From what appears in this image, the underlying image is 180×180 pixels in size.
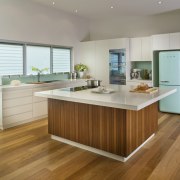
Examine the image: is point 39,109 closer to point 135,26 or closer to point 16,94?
point 16,94

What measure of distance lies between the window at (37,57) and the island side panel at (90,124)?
2145mm

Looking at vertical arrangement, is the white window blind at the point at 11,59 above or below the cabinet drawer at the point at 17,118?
above

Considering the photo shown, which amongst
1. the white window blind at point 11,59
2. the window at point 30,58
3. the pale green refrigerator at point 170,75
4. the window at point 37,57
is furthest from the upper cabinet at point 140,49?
the white window blind at point 11,59

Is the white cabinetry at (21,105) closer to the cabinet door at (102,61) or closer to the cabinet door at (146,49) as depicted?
the cabinet door at (102,61)

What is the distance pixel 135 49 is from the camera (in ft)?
19.0

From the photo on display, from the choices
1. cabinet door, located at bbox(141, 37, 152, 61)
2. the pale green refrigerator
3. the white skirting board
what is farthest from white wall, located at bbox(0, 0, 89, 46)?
the pale green refrigerator

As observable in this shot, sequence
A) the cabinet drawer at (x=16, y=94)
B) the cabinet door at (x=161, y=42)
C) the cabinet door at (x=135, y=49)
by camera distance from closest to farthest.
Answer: the cabinet drawer at (x=16, y=94)
the cabinet door at (x=161, y=42)
the cabinet door at (x=135, y=49)

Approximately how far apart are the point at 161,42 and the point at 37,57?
11.0 feet

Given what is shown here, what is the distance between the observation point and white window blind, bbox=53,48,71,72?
6.10 m

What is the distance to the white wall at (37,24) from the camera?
4.53 metres

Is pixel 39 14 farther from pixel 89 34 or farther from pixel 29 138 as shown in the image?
pixel 29 138

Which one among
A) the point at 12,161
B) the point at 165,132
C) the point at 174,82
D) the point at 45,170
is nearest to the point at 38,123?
the point at 12,161

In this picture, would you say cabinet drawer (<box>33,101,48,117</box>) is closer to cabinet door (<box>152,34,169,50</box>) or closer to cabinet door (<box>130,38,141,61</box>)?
cabinet door (<box>130,38,141,61</box>)

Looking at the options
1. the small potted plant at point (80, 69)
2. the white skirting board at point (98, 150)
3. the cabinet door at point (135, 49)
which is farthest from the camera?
the small potted plant at point (80, 69)
